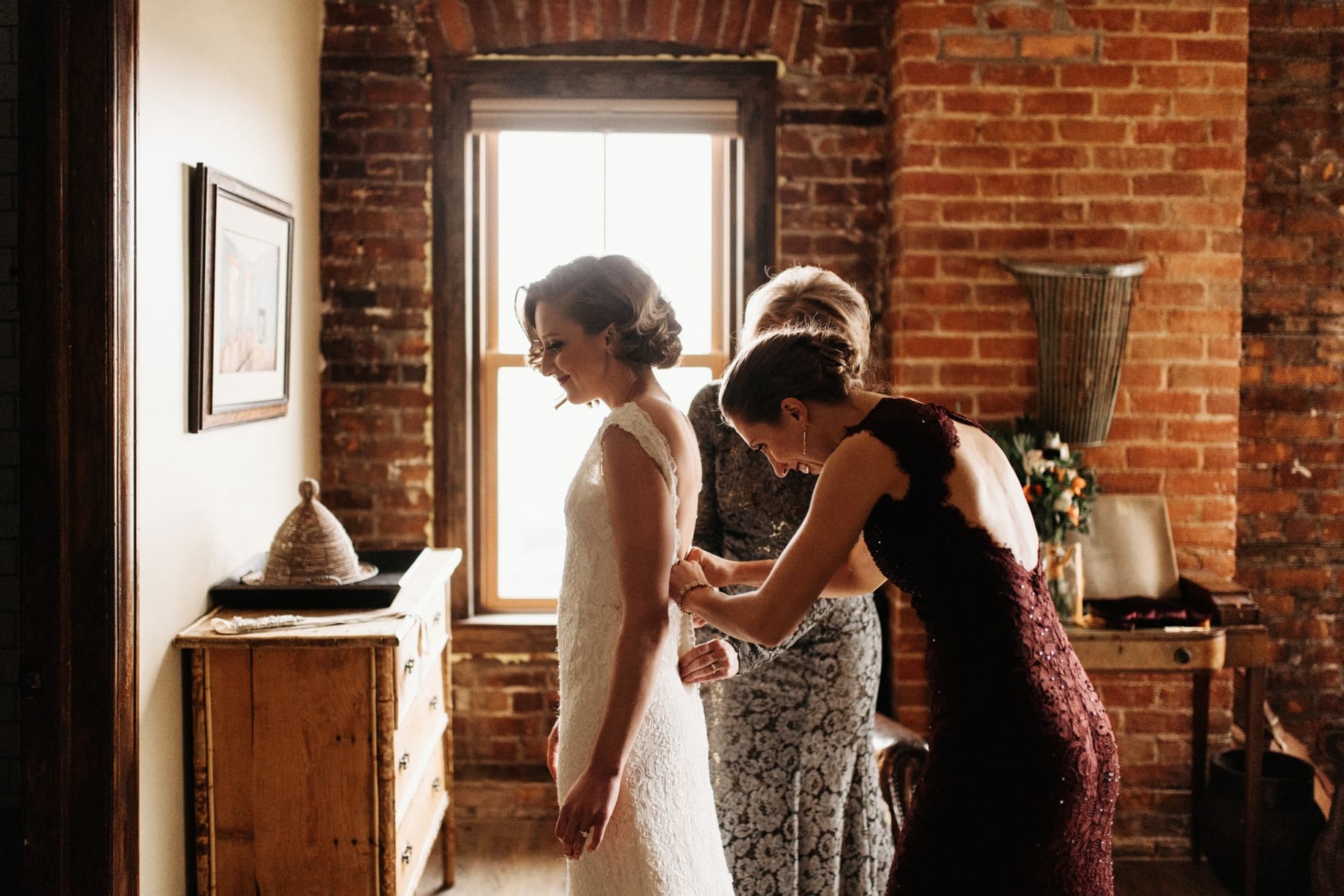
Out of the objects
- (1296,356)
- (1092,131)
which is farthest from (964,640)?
(1296,356)

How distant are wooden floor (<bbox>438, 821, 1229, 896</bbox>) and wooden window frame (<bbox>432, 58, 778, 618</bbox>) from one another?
763mm

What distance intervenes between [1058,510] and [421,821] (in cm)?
194

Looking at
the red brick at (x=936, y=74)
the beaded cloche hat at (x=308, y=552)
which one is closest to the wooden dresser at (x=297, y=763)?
the beaded cloche hat at (x=308, y=552)

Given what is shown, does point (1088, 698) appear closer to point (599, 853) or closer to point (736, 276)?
point (599, 853)

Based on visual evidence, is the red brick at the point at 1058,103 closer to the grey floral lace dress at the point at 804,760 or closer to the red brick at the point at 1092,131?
the red brick at the point at 1092,131

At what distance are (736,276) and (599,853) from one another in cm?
243

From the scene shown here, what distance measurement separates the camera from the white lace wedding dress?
1.65m

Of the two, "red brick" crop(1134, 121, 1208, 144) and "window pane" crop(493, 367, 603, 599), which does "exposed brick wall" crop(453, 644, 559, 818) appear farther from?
"red brick" crop(1134, 121, 1208, 144)

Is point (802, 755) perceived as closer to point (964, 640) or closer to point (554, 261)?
point (964, 640)

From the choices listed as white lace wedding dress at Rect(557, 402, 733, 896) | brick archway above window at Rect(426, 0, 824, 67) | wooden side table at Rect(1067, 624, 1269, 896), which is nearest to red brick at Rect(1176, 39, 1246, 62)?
brick archway above window at Rect(426, 0, 824, 67)

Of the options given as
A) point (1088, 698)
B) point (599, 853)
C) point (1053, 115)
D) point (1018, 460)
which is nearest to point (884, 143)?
point (1053, 115)

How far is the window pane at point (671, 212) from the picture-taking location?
3730 millimetres

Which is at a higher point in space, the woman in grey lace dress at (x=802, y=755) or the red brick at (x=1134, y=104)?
the red brick at (x=1134, y=104)

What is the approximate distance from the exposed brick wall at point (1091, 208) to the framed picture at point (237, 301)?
1855 millimetres
